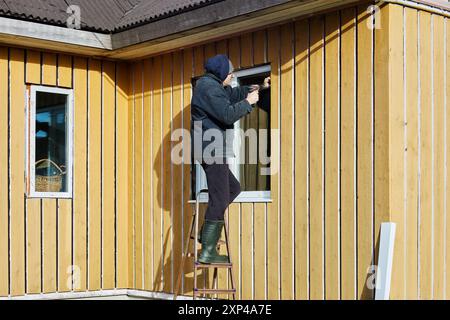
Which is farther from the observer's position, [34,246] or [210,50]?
[34,246]

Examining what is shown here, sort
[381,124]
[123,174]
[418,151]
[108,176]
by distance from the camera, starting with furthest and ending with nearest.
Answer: [123,174] < [108,176] < [418,151] < [381,124]

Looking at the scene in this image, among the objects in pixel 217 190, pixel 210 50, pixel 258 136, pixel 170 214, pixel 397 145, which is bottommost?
pixel 170 214

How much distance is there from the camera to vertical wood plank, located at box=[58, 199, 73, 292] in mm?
7930

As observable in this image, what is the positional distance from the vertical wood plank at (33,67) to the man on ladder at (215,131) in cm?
200

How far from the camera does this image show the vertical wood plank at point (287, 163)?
6.72 metres

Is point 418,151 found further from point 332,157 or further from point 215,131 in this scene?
point 215,131

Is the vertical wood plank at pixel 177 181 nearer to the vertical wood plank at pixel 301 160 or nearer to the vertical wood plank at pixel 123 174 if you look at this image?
the vertical wood plank at pixel 123 174

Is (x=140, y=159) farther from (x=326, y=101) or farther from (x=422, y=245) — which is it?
(x=422, y=245)

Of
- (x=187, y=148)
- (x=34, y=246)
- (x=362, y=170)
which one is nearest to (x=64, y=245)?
(x=34, y=246)

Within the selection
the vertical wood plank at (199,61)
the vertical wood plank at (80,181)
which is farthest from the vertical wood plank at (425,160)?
the vertical wood plank at (80,181)

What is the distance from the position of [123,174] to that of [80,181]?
21.9 inches

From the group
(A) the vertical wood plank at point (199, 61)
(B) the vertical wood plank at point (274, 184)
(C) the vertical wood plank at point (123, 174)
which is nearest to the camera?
(B) the vertical wood plank at point (274, 184)

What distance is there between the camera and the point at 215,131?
21.4ft
